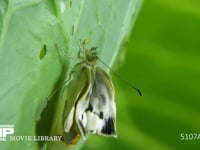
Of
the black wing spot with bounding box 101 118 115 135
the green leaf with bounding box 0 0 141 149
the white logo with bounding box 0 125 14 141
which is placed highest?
the green leaf with bounding box 0 0 141 149

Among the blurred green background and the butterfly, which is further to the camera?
the blurred green background

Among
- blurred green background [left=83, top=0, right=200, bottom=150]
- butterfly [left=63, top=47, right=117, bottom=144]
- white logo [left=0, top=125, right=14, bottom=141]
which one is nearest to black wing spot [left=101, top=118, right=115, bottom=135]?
butterfly [left=63, top=47, right=117, bottom=144]

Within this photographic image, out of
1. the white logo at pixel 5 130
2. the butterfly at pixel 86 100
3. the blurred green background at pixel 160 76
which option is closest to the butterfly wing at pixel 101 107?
the butterfly at pixel 86 100

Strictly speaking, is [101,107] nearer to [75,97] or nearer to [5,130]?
[75,97]

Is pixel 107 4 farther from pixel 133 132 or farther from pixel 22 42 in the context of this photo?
pixel 133 132

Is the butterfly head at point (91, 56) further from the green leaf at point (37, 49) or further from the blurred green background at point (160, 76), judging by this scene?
the blurred green background at point (160, 76)

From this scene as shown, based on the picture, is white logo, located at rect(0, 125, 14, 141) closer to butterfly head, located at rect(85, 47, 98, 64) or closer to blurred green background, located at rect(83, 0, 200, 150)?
butterfly head, located at rect(85, 47, 98, 64)

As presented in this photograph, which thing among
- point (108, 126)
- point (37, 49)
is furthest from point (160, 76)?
point (37, 49)
